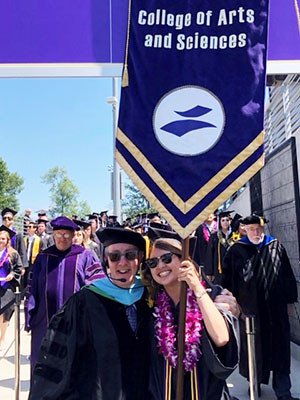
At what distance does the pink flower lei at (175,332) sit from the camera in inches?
76.1

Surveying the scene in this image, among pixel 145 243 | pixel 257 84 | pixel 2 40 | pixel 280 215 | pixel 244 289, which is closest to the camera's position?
pixel 257 84

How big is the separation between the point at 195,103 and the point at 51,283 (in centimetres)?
264

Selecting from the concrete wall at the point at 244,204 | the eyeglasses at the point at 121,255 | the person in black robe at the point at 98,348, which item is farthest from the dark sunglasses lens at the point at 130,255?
the concrete wall at the point at 244,204

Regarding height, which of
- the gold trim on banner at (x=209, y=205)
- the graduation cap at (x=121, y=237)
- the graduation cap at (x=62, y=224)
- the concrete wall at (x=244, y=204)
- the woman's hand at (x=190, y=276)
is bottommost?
the woman's hand at (x=190, y=276)

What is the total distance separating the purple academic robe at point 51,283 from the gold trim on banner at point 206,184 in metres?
2.19

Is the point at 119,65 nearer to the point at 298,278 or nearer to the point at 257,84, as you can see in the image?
the point at 257,84

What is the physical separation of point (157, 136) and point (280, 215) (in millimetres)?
5101

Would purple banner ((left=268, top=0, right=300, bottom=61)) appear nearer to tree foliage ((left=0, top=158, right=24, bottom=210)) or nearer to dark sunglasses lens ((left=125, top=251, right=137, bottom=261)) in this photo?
dark sunglasses lens ((left=125, top=251, right=137, bottom=261))

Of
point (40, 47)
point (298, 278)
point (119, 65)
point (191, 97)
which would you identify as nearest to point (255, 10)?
point (191, 97)

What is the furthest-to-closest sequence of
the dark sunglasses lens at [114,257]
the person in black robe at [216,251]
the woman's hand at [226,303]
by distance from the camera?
the person in black robe at [216,251]
the dark sunglasses lens at [114,257]
the woman's hand at [226,303]

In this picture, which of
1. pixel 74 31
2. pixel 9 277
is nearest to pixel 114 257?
pixel 74 31

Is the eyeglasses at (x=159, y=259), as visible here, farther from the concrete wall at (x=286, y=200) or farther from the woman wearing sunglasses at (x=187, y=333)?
the concrete wall at (x=286, y=200)

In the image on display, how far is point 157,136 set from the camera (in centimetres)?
201

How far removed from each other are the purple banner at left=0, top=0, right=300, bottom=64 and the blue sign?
1956 millimetres
